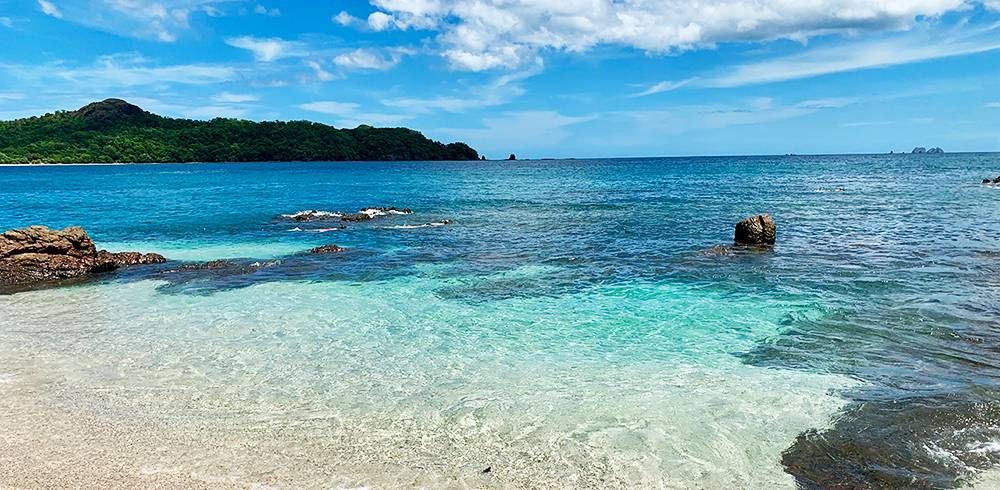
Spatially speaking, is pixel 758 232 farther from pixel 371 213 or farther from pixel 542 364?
pixel 371 213

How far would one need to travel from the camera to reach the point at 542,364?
1236 cm

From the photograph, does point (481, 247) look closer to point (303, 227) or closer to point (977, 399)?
point (303, 227)

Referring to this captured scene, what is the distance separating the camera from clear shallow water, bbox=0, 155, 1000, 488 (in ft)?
27.9

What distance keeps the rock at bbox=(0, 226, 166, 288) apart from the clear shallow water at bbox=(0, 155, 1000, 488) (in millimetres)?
1518

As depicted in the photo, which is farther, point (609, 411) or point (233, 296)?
point (233, 296)

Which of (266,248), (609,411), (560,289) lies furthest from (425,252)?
(609,411)

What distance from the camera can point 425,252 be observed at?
27.5m

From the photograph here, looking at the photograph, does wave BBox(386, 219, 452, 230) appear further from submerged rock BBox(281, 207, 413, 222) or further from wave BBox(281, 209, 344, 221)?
wave BBox(281, 209, 344, 221)

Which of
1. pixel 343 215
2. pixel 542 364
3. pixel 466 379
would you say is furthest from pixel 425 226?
pixel 466 379

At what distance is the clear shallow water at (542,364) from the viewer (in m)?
8.52

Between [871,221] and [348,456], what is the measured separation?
118 ft

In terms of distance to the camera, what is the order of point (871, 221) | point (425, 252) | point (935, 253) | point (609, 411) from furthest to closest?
point (871, 221), point (425, 252), point (935, 253), point (609, 411)

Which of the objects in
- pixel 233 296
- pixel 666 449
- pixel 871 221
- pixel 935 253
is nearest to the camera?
pixel 666 449

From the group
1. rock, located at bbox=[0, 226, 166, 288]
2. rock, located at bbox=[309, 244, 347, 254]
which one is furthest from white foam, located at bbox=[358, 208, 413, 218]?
rock, located at bbox=[0, 226, 166, 288]
